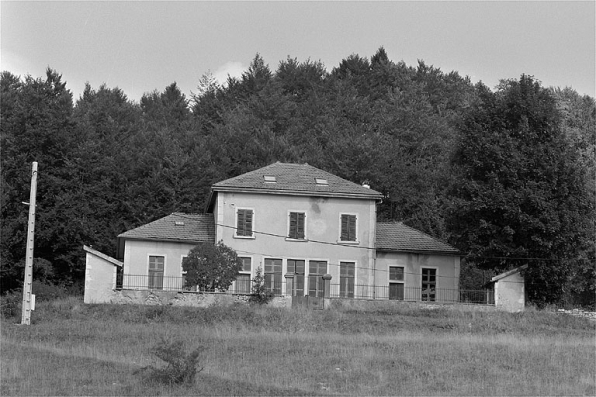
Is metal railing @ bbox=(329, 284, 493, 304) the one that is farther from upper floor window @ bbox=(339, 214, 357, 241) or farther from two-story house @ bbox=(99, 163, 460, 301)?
upper floor window @ bbox=(339, 214, 357, 241)

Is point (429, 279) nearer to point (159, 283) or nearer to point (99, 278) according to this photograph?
point (159, 283)

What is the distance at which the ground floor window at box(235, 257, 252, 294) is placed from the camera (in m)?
45.5

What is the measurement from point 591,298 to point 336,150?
60.2ft

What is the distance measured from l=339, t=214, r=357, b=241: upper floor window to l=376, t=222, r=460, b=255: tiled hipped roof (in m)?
1.34

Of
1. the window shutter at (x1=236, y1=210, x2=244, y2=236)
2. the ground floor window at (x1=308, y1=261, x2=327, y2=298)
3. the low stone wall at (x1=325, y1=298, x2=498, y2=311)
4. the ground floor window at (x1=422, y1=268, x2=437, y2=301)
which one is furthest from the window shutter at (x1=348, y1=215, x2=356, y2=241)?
the low stone wall at (x1=325, y1=298, x2=498, y2=311)

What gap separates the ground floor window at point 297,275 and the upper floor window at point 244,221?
94.2 inches

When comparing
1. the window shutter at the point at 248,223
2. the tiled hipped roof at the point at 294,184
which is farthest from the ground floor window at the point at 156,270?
the tiled hipped roof at the point at 294,184

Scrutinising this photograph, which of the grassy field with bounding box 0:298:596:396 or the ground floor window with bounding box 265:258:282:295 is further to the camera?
the ground floor window with bounding box 265:258:282:295

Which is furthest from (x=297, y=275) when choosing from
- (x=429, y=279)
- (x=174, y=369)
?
(x=174, y=369)

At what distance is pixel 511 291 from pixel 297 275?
9.97m

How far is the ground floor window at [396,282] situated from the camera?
4634 cm

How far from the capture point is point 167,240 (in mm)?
45719

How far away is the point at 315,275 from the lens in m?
46.2

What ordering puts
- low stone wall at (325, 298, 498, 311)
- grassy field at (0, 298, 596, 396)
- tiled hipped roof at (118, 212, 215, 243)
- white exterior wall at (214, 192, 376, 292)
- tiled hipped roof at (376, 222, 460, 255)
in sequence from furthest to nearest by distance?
tiled hipped roof at (376, 222, 460, 255) < white exterior wall at (214, 192, 376, 292) < tiled hipped roof at (118, 212, 215, 243) < low stone wall at (325, 298, 498, 311) < grassy field at (0, 298, 596, 396)
